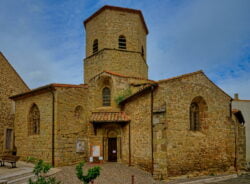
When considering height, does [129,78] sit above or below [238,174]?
above

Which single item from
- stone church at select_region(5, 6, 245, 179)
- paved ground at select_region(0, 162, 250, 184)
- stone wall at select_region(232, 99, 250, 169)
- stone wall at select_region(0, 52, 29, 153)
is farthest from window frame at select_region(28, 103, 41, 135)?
stone wall at select_region(232, 99, 250, 169)

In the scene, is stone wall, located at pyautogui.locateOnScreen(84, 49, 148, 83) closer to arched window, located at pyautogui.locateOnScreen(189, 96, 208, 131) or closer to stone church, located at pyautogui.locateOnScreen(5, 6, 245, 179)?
stone church, located at pyautogui.locateOnScreen(5, 6, 245, 179)

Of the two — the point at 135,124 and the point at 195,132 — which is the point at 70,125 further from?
the point at 195,132

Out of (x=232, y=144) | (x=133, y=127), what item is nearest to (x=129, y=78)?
(x=133, y=127)

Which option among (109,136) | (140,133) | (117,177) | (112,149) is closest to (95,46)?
(109,136)

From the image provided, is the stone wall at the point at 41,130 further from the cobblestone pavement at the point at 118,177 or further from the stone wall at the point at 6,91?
the cobblestone pavement at the point at 118,177

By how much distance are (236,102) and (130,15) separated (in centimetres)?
1382

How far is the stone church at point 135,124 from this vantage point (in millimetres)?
12797

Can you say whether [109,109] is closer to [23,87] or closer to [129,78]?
[129,78]

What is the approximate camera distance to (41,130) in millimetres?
15422

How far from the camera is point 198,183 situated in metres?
11.9

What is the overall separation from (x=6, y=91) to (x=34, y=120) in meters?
5.00

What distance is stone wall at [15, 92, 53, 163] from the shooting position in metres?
14.9

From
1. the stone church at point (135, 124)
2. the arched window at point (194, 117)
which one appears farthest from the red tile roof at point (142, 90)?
the arched window at point (194, 117)
